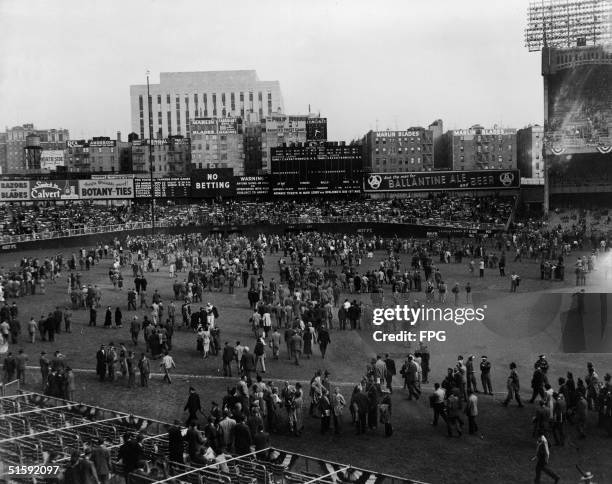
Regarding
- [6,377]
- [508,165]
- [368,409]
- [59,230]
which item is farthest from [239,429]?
[508,165]

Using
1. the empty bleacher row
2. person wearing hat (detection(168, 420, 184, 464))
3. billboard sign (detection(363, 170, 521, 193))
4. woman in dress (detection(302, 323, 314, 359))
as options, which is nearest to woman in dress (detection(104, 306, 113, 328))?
woman in dress (detection(302, 323, 314, 359))

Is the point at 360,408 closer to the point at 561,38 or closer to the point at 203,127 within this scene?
the point at 561,38

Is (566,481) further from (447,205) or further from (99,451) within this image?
(447,205)

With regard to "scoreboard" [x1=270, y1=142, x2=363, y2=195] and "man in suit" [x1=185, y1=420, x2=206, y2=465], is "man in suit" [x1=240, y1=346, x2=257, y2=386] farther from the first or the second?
"scoreboard" [x1=270, y1=142, x2=363, y2=195]

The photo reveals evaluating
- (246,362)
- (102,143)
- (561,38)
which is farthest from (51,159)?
(246,362)

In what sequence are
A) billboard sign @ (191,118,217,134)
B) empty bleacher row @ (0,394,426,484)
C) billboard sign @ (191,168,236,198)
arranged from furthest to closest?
billboard sign @ (191,118,217,134) < billboard sign @ (191,168,236,198) < empty bleacher row @ (0,394,426,484)
